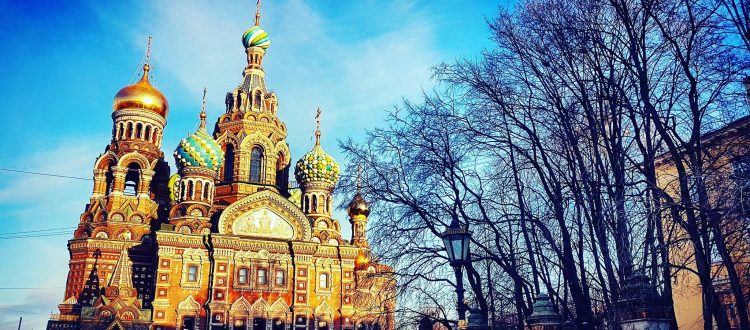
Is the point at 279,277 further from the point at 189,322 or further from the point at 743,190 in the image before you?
the point at 743,190

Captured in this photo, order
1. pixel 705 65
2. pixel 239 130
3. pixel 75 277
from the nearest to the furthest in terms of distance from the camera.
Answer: pixel 705 65 < pixel 75 277 < pixel 239 130

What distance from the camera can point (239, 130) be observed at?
38.7 m

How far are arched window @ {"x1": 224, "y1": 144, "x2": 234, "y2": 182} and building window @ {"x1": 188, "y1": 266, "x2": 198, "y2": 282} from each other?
7.42 m

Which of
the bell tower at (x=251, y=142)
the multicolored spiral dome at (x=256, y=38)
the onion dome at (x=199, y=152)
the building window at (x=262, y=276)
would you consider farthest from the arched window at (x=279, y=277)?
the multicolored spiral dome at (x=256, y=38)

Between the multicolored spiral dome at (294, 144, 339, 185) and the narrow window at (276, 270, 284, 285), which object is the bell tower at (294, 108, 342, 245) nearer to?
the multicolored spiral dome at (294, 144, 339, 185)

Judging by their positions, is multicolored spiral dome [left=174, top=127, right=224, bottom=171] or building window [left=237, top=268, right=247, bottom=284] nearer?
building window [left=237, top=268, right=247, bottom=284]

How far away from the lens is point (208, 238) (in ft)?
105

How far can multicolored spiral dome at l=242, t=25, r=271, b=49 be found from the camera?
4328 centimetres

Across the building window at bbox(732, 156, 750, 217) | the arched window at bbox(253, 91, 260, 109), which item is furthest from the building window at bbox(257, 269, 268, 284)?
the building window at bbox(732, 156, 750, 217)

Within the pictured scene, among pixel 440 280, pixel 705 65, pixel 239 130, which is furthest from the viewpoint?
pixel 239 130

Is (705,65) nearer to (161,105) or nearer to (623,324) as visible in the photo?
(623,324)

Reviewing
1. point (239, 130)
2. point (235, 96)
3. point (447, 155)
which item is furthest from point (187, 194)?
point (447, 155)

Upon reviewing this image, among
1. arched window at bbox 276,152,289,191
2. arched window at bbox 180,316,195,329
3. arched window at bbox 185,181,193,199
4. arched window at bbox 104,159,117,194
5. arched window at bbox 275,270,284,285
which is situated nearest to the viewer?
arched window at bbox 180,316,195,329

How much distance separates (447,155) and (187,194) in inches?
900
